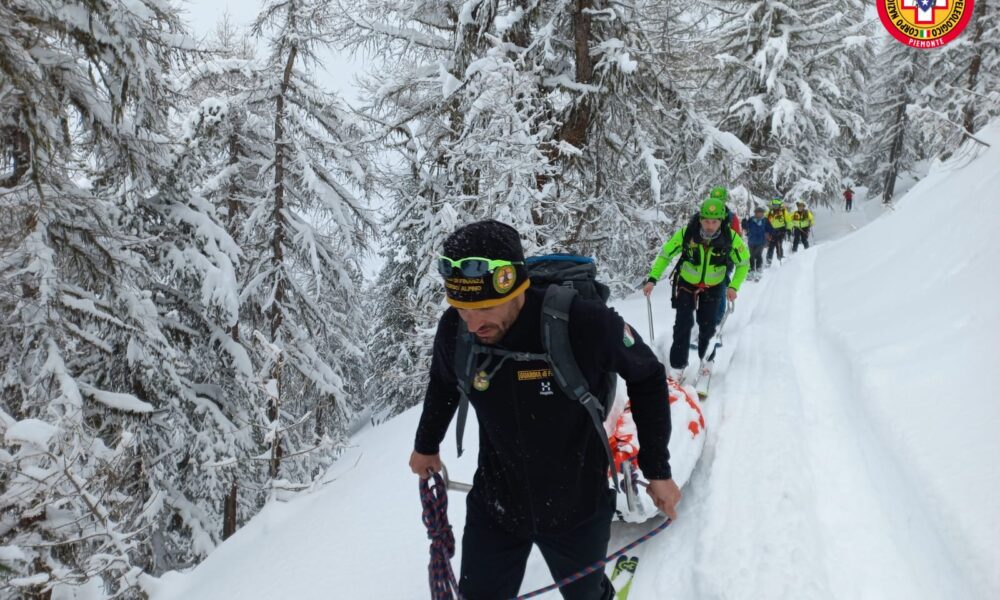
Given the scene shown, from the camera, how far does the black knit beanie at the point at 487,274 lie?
2.15 m

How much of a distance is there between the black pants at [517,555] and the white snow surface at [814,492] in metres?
1.19

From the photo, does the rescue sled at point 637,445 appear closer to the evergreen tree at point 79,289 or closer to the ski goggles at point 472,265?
the ski goggles at point 472,265

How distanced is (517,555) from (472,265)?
1450 mm

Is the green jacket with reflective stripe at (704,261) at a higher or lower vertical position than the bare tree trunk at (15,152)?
lower

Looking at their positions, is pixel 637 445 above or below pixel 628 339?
below

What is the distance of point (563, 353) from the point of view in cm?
217

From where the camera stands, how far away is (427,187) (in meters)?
13.5

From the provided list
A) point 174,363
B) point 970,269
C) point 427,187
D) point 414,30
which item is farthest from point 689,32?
point 174,363

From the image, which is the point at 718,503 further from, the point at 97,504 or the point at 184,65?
the point at 184,65

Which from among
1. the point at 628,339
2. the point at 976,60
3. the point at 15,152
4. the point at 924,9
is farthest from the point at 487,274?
the point at 976,60

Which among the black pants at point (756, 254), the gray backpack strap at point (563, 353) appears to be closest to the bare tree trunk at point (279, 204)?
the gray backpack strap at point (563, 353)

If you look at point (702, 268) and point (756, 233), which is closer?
point (702, 268)

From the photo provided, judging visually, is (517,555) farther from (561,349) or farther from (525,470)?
(561,349)

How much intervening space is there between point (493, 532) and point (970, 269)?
6979 millimetres
